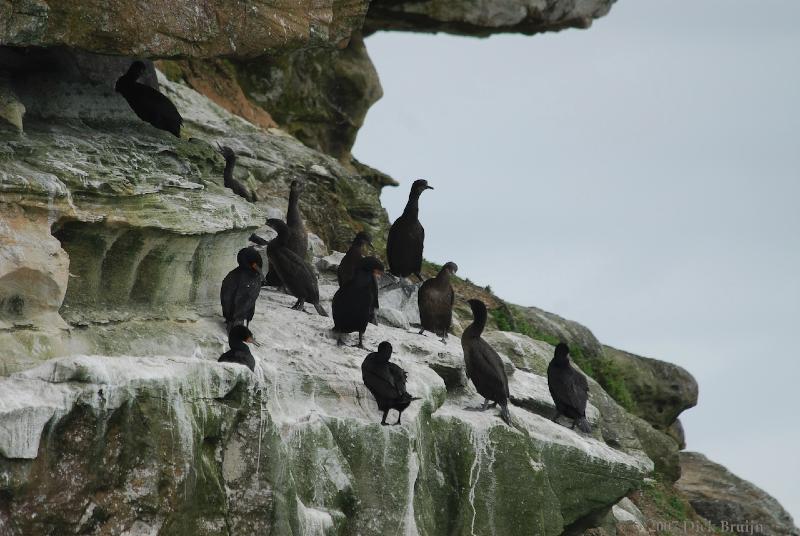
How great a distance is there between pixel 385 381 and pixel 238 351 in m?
1.33

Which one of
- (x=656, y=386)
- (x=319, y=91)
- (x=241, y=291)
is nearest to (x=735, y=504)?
(x=656, y=386)

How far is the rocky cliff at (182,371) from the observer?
10.9 meters

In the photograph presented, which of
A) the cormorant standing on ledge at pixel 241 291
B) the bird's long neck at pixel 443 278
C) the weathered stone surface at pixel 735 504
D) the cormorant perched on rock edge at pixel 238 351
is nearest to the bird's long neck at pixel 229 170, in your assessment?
the bird's long neck at pixel 443 278

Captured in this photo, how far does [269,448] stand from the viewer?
1201 cm

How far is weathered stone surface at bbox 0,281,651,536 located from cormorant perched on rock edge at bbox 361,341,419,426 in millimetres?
206

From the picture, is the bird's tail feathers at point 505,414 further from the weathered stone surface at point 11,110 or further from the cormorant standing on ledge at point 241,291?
the weathered stone surface at point 11,110

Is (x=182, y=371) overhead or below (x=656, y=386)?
below

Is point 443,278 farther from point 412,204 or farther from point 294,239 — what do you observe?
point 294,239

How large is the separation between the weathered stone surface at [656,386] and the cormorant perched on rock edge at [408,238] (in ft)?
26.6

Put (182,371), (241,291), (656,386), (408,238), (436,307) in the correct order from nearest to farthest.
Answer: (182,371)
(241,291)
(436,307)
(408,238)
(656,386)

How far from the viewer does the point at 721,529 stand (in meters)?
23.2

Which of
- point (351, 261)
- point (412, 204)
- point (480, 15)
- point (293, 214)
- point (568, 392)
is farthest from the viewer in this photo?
point (480, 15)

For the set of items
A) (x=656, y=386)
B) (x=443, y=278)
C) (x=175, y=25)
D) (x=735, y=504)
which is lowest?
(x=735, y=504)

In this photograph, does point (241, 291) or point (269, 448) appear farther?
point (241, 291)
